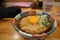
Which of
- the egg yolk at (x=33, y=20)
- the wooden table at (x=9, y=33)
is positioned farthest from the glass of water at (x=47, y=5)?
the egg yolk at (x=33, y=20)

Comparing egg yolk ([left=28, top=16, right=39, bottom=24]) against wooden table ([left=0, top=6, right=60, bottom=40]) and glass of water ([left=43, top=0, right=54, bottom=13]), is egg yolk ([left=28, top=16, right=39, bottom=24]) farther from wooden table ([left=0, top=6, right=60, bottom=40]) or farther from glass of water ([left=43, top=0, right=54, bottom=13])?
glass of water ([left=43, top=0, right=54, bottom=13])

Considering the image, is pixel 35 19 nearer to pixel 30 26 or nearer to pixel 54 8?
pixel 30 26

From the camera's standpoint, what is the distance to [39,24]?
63cm

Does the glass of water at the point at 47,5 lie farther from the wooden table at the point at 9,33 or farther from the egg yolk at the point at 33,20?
the egg yolk at the point at 33,20

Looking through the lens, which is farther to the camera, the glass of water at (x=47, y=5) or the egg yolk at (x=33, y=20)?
the glass of water at (x=47, y=5)

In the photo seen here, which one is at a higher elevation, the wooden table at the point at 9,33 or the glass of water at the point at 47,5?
the glass of water at the point at 47,5

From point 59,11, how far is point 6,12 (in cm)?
34

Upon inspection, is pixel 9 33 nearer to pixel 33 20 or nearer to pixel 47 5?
pixel 33 20

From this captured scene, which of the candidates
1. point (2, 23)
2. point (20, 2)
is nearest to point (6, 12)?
point (2, 23)

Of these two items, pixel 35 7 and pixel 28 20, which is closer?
pixel 28 20

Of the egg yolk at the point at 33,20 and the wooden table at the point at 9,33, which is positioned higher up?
the egg yolk at the point at 33,20

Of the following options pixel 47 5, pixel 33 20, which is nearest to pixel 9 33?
pixel 33 20

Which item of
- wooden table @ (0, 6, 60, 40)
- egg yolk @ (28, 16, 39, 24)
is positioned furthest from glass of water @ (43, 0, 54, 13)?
egg yolk @ (28, 16, 39, 24)

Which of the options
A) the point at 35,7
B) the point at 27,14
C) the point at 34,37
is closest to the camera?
the point at 34,37
